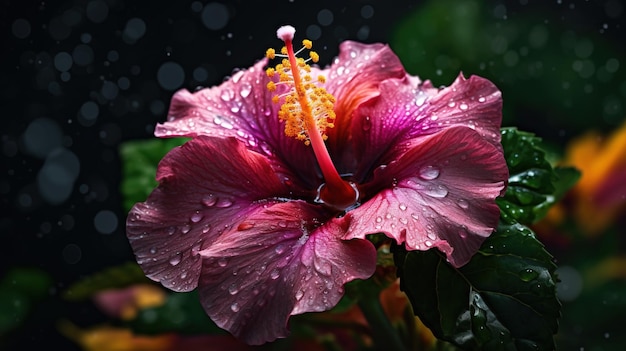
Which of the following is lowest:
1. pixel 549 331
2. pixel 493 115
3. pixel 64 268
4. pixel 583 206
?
pixel 583 206

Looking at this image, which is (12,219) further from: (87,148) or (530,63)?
(530,63)

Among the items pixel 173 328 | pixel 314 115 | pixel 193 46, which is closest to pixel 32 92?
pixel 193 46

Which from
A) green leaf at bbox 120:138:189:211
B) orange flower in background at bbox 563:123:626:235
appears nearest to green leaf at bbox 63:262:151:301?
green leaf at bbox 120:138:189:211

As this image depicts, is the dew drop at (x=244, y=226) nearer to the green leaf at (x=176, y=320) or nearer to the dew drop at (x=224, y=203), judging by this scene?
the dew drop at (x=224, y=203)

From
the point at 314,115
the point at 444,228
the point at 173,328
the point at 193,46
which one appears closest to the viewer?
the point at 444,228

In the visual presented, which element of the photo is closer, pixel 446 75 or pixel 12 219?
pixel 446 75

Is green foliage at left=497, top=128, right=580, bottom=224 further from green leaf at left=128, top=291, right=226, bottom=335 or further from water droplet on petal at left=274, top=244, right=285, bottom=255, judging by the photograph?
green leaf at left=128, top=291, right=226, bottom=335

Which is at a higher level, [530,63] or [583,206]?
[530,63]
